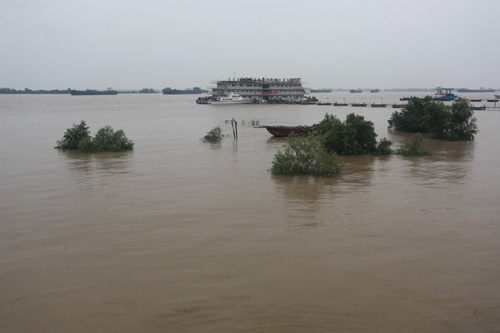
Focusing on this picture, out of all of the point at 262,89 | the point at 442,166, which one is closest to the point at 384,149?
the point at 442,166

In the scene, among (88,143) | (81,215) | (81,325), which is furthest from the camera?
(88,143)

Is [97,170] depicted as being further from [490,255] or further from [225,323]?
[490,255]

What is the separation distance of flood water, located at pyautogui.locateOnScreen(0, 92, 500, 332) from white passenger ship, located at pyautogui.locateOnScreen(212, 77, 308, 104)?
268 feet

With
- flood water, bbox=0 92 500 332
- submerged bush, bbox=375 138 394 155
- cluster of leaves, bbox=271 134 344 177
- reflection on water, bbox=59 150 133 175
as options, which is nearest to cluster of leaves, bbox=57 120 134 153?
reflection on water, bbox=59 150 133 175

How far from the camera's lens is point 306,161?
635 inches

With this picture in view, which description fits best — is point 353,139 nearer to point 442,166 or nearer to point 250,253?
point 442,166

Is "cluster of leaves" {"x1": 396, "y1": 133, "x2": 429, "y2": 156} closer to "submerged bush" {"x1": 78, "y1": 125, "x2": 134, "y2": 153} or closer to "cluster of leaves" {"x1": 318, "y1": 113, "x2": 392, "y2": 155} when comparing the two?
"cluster of leaves" {"x1": 318, "y1": 113, "x2": 392, "y2": 155}

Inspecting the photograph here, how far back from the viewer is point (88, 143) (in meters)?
23.4


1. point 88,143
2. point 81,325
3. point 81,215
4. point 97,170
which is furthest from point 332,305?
point 88,143

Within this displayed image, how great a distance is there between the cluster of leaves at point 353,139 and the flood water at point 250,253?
16.2 ft

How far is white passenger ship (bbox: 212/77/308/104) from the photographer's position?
96312 mm

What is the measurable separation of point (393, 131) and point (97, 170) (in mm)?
27409

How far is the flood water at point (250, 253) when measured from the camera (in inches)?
230

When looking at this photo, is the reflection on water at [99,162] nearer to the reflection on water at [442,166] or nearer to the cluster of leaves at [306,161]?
the cluster of leaves at [306,161]
